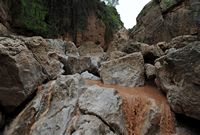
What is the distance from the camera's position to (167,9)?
20.0m

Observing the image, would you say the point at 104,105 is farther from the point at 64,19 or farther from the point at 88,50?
the point at 64,19

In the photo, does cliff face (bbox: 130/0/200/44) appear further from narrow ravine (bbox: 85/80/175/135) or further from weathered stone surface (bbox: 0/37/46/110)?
weathered stone surface (bbox: 0/37/46/110)

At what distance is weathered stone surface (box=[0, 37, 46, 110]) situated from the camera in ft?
32.5

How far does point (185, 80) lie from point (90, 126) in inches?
114

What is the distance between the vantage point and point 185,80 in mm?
9203

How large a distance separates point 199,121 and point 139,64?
353 cm

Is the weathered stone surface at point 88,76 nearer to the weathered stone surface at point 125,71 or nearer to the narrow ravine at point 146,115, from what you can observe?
the weathered stone surface at point 125,71

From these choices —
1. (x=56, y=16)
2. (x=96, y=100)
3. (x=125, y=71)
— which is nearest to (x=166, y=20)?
(x=56, y=16)

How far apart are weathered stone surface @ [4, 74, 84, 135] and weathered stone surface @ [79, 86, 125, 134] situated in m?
0.34

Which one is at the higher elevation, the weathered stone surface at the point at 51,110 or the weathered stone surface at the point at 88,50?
the weathered stone surface at the point at 88,50

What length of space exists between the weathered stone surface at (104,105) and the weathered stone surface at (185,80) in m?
1.62

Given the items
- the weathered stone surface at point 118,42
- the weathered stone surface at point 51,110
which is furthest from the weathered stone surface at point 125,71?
the weathered stone surface at point 118,42

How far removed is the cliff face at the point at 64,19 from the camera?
17.9 m

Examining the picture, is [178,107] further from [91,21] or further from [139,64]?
[91,21]
